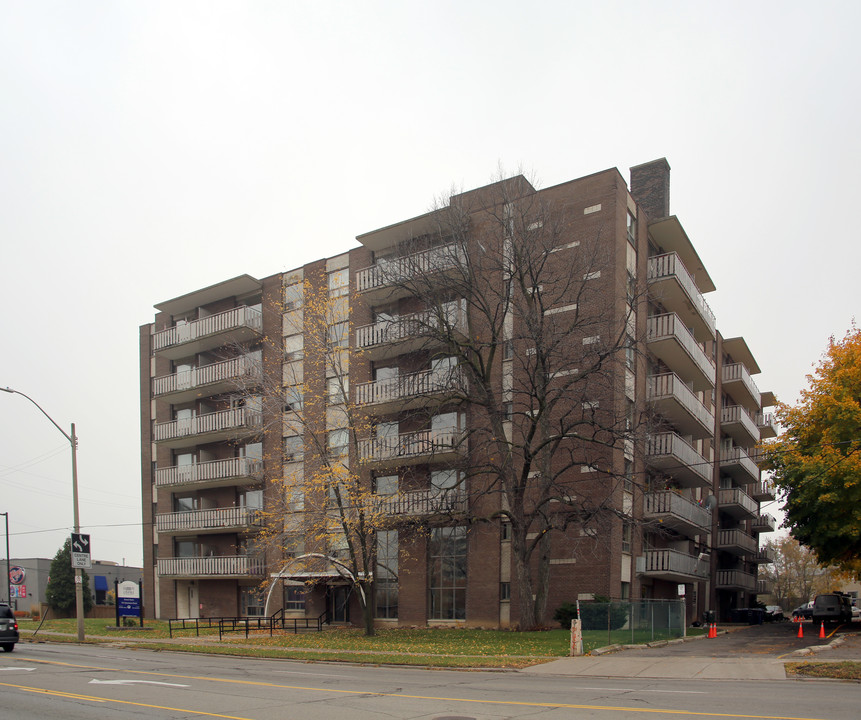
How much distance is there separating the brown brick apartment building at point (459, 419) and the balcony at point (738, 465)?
5.18 m

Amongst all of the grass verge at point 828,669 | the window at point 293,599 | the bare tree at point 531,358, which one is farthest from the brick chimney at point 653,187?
the window at point 293,599

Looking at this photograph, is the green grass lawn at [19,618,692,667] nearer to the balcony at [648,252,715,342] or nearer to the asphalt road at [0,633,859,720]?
the asphalt road at [0,633,859,720]

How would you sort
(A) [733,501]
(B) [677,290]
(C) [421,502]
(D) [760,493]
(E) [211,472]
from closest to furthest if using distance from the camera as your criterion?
(C) [421,502], (B) [677,290], (E) [211,472], (A) [733,501], (D) [760,493]

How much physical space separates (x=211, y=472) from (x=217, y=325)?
772 cm

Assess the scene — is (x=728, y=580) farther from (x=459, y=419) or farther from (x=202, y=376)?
(x=202, y=376)

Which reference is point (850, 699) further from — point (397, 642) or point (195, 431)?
point (195, 431)

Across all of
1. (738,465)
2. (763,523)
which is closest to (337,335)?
(738,465)

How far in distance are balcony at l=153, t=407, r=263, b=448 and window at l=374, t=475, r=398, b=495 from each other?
6211 mm

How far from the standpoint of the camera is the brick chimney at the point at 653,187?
37625mm

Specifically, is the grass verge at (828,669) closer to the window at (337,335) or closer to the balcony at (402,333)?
the balcony at (402,333)

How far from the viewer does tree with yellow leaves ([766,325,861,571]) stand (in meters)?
31.0

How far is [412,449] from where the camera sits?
105ft

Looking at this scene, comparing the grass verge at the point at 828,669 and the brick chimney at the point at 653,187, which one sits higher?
the brick chimney at the point at 653,187

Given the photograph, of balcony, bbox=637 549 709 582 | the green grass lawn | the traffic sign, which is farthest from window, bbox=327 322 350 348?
balcony, bbox=637 549 709 582
